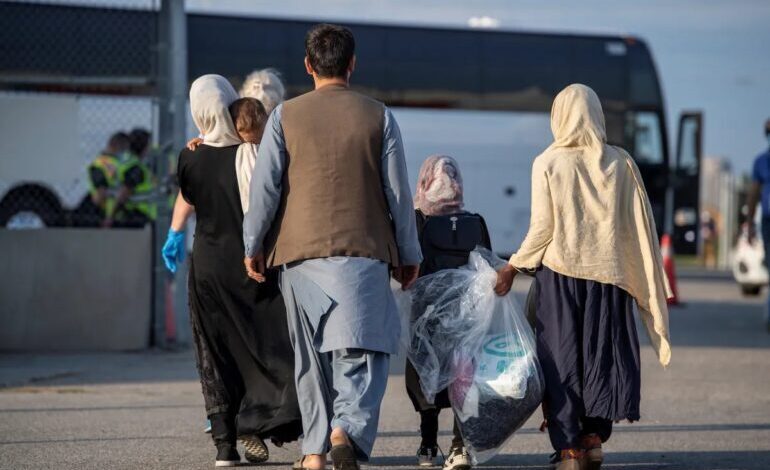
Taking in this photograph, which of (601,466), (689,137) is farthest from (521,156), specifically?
(601,466)

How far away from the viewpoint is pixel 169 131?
1153cm

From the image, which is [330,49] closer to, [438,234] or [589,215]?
[438,234]

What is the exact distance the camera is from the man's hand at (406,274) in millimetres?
5871

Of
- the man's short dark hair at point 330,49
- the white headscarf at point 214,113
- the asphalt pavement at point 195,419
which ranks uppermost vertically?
the man's short dark hair at point 330,49

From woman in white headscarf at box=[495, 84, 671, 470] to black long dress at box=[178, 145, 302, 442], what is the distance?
43.8 inches

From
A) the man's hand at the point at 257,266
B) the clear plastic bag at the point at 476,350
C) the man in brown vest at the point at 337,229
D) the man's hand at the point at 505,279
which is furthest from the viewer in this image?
the man's hand at the point at 505,279

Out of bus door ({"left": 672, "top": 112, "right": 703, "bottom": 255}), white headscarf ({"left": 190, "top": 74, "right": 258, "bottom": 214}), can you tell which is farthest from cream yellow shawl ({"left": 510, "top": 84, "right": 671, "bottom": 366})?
bus door ({"left": 672, "top": 112, "right": 703, "bottom": 255})

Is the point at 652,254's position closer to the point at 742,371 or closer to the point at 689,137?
the point at 742,371

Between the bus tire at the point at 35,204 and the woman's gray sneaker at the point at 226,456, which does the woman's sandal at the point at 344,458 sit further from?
the bus tire at the point at 35,204

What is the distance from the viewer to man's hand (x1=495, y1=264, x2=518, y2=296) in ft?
20.4

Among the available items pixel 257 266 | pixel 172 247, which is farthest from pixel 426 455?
pixel 172 247

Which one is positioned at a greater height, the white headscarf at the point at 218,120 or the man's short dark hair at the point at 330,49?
the man's short dark hair at the point at 330,49

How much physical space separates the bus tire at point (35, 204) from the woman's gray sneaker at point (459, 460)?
7644 mm

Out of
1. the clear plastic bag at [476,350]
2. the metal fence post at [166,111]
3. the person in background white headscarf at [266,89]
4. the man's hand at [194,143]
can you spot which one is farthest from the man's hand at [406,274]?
the metal fence post at [166,111]
